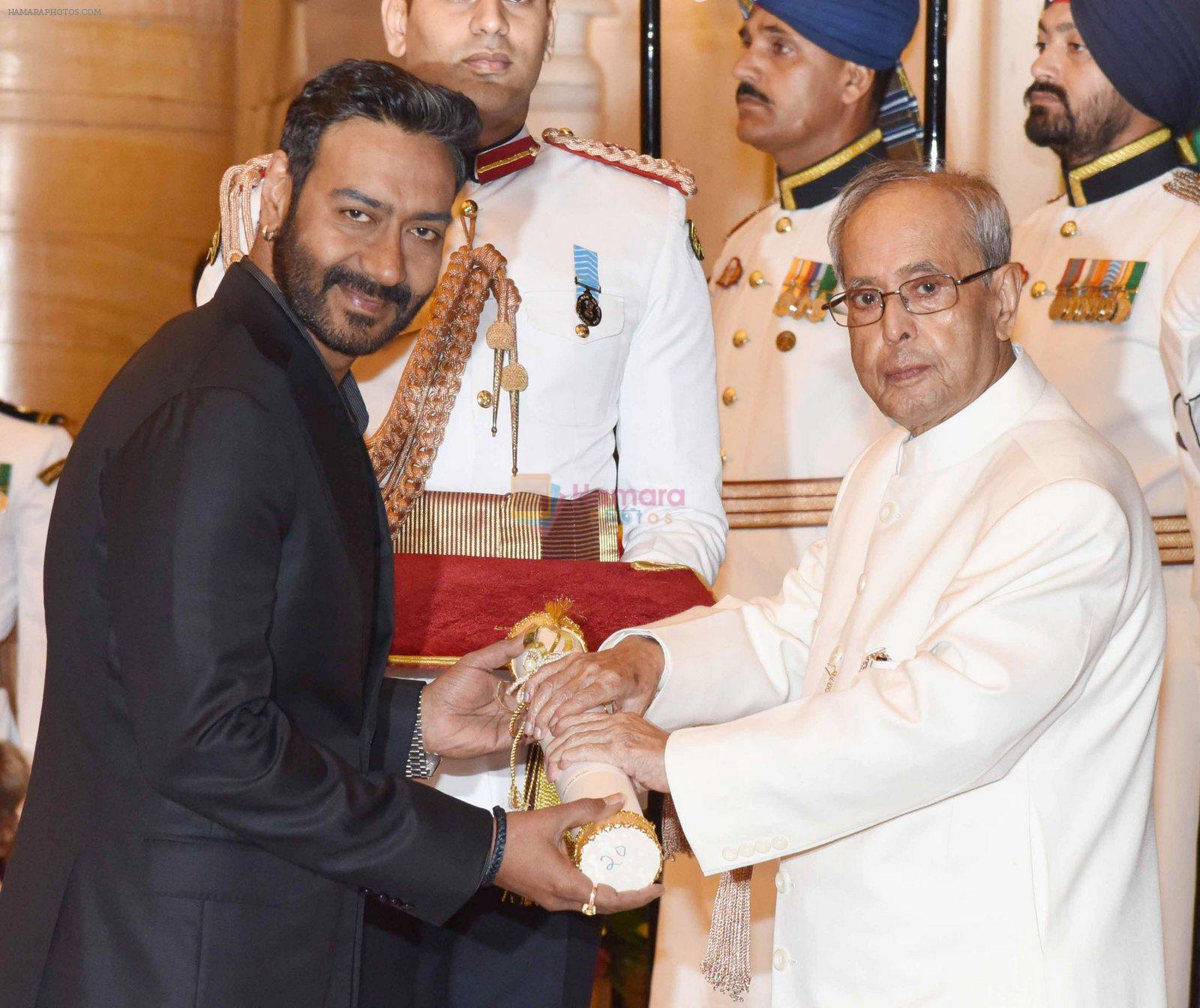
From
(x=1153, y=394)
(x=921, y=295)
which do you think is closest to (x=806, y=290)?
(x=1153, y=394)

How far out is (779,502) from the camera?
4.46 meters

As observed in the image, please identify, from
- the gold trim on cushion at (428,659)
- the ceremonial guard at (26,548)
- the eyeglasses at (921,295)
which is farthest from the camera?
the ceremonial guard at (26,548)

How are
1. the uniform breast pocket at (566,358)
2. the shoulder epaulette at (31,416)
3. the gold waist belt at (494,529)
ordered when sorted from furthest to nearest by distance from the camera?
the shoulder epaulette at (31,416)
the uniform breast pocket at (566,358)
the gold waist belt at (494,529)

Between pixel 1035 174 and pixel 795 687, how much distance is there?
3024 millimetres

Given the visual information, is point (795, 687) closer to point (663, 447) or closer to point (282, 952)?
point (663, 447)

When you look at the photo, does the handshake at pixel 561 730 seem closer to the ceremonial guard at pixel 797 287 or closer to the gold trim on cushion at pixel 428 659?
the gold trim on cushion at pixel 428 659

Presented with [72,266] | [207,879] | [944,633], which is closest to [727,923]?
[944,633]

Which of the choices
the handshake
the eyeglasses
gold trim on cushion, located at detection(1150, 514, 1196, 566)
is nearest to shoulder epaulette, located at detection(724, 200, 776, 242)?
gold trim on cushion, located at detection(1150, 514, 1196, 566)

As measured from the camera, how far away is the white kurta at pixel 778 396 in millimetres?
4414

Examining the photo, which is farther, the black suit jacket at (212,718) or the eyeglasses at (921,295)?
the eyeglasses at (921,295)

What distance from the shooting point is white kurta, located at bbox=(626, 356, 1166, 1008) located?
213 centimetres

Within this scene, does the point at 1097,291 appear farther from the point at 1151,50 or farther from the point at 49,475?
the point at 49,475

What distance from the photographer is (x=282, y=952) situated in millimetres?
2029

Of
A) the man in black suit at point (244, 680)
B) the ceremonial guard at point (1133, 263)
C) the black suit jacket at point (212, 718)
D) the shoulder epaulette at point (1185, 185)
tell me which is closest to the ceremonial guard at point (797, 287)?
the ceremonial guard at point (1133, 263)
